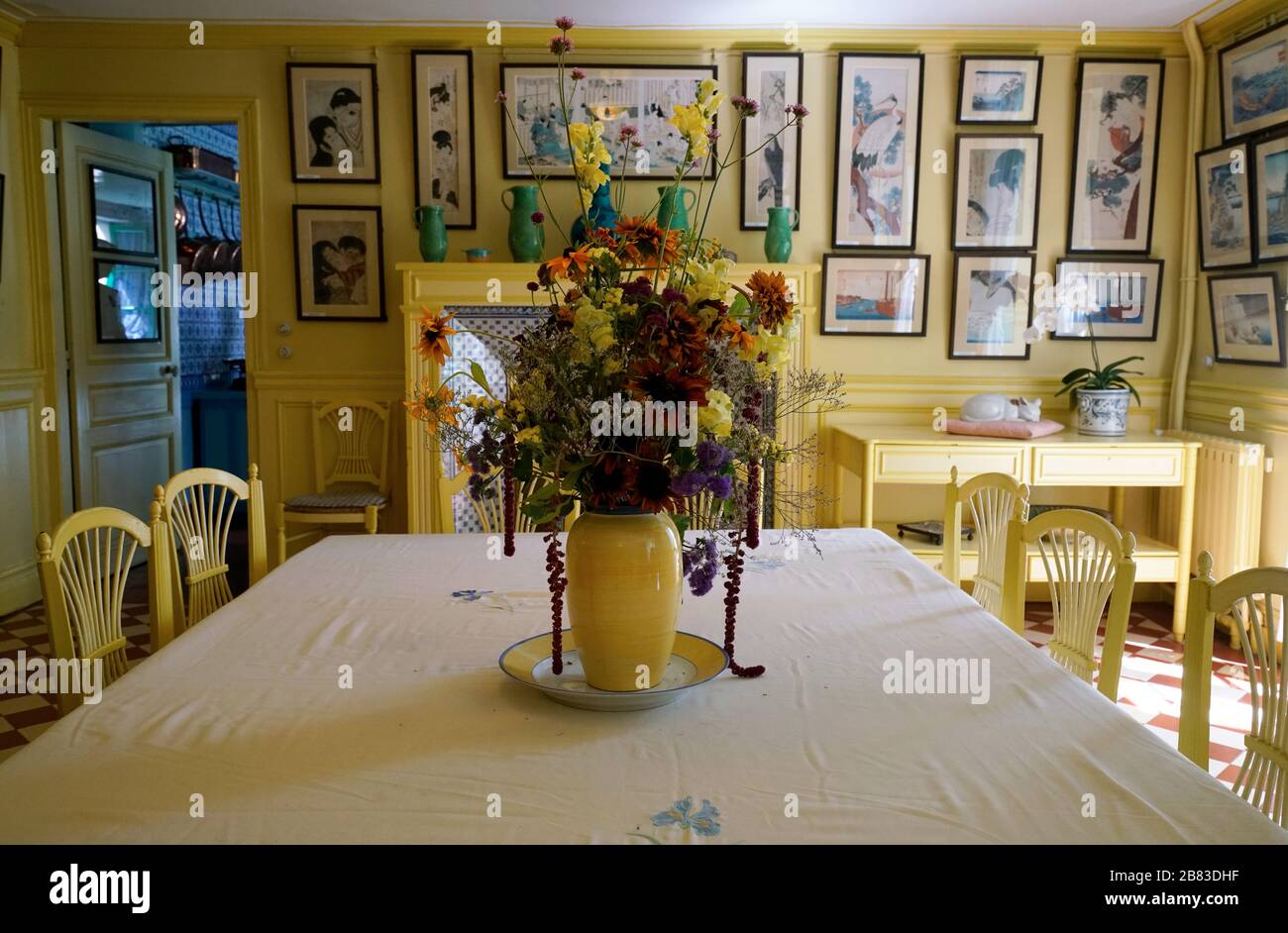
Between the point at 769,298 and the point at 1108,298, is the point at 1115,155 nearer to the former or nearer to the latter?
the point at 1108,298

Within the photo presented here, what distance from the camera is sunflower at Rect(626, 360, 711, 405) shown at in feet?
4.29

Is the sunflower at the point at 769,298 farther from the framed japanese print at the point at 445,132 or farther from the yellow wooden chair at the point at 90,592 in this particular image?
the framed japanese print at the point at 445,132

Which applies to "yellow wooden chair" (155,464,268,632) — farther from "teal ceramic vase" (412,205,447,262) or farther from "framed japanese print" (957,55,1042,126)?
"framed japanese print" (957,55,1042,126)

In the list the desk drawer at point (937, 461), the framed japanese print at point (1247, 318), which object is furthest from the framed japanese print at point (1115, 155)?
the desk drawer at point (937, 461)

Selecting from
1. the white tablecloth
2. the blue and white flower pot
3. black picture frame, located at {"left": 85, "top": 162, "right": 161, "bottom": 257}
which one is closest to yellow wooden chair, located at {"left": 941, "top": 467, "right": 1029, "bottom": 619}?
the white tablecloth

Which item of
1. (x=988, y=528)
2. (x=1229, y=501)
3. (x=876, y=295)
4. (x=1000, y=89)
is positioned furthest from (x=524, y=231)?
(x=1229, y=501)

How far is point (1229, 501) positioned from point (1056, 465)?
0.70 m

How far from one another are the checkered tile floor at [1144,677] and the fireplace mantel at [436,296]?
1269mm

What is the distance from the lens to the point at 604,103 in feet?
15.1

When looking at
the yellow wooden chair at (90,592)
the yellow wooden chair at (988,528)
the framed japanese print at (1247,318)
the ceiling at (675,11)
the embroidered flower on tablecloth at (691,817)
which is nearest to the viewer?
the embroidered flower on tablecloth at (691,817)

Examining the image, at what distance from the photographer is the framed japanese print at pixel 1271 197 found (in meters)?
3.83

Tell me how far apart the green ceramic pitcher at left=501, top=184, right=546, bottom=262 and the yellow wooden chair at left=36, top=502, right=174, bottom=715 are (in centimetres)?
254

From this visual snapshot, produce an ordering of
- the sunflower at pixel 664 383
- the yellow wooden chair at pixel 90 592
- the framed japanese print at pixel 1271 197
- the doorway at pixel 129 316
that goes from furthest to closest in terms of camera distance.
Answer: the doorway at pixel 129 316
the framed japanese print at pixel 1271 197
the yellow wooden chair at pixel 90 592
the sunflower at pixel 664 383
